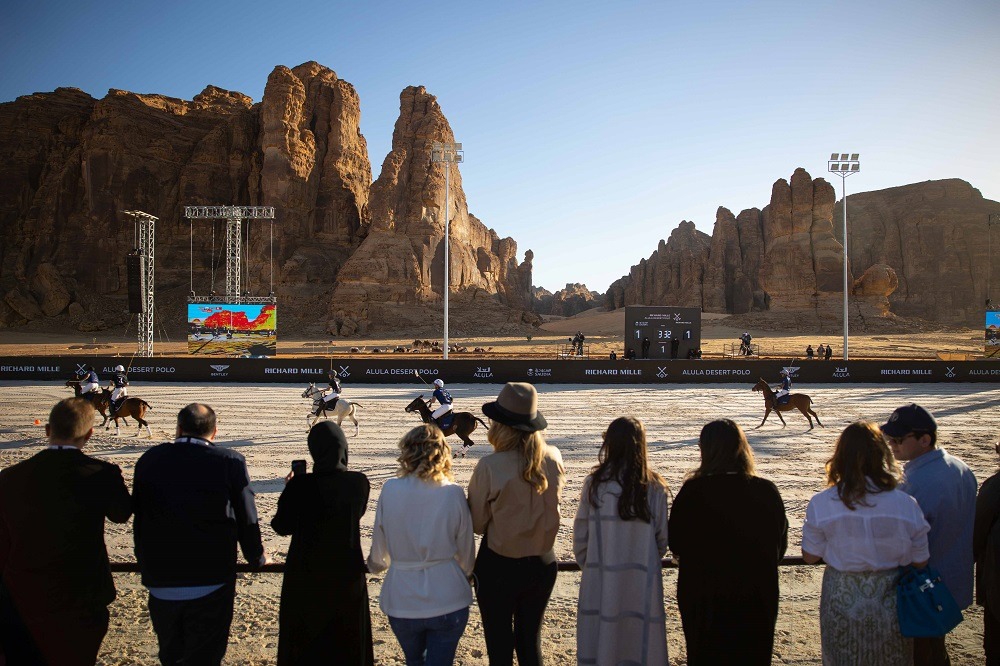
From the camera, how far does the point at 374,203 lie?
75.4 metres

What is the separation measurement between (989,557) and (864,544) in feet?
4.19

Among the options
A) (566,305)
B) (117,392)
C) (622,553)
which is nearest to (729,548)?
(622,553)

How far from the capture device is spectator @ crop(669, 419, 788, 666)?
3.56 m

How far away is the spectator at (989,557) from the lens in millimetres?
4008

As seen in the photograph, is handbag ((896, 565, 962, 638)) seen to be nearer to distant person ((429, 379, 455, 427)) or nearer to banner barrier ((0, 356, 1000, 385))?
distant person ((429, 379, 455, 427))

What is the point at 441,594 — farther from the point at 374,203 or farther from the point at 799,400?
the point at 374,203

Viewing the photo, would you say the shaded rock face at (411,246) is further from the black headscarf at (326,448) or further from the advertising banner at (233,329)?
the black headscarf at (326,448)

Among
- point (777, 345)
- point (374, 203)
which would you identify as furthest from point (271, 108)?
point (777, 345)

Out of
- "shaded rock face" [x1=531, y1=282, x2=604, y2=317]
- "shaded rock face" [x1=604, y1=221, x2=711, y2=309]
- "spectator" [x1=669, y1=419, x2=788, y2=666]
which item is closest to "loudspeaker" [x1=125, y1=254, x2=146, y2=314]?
"spectator" [x1=669, y1=419, x2=788, y2=666]

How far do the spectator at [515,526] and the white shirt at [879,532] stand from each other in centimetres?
155

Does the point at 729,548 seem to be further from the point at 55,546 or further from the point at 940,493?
the point at 55,546

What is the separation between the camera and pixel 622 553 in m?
3.77

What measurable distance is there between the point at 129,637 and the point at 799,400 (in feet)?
52.7

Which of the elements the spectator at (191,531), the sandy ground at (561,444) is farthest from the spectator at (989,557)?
the spectator at (191,531)
